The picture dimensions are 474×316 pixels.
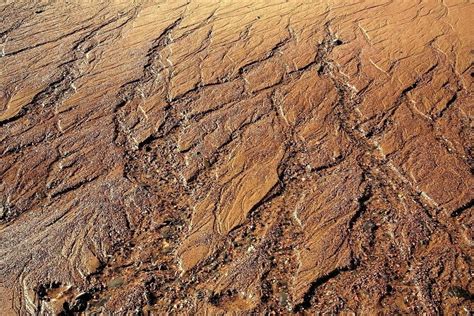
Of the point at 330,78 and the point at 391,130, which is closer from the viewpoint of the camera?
the point at 391,130

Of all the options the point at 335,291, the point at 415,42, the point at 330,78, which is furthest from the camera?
the point at 415,42

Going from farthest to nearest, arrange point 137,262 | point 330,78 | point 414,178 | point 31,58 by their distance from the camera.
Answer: point 31,58, point 330,78, point 414,178, point 137,262

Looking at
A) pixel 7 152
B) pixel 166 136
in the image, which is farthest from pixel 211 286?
pixel 7 152

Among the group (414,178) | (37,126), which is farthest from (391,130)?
(37,126)

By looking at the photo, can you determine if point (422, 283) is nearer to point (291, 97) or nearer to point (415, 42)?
point (291, 97)

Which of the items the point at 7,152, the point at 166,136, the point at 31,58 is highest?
the point at 31,58

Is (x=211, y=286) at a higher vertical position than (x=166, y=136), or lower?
lower

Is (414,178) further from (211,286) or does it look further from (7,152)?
(7,152)
